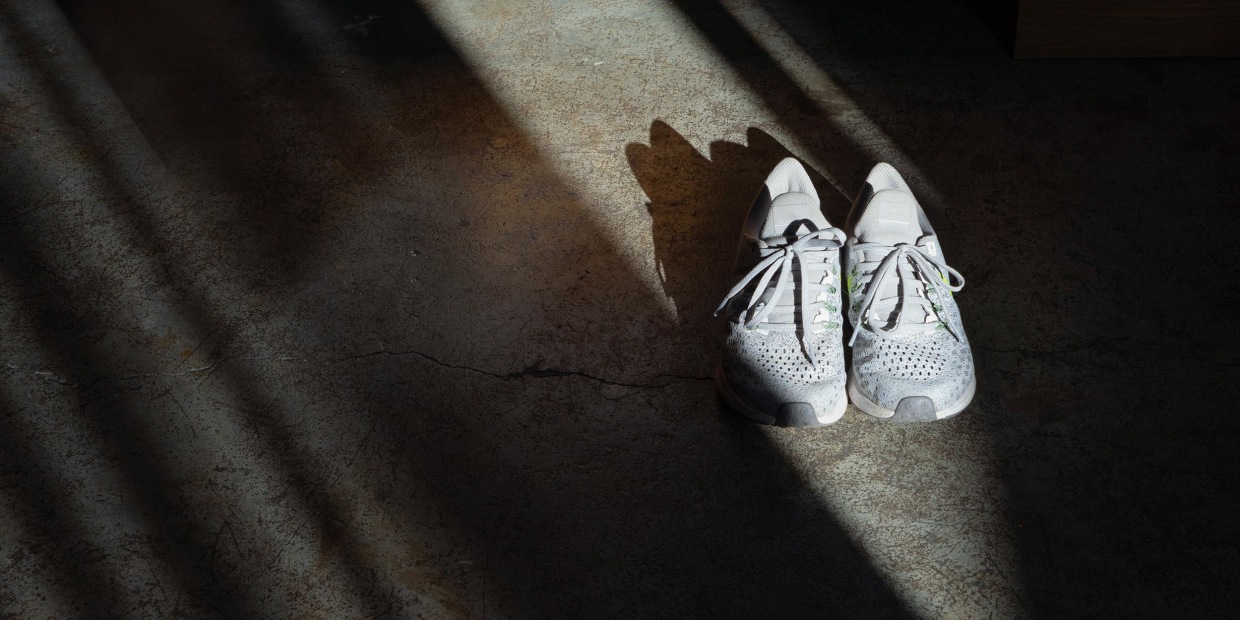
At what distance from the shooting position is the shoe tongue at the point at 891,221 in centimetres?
148

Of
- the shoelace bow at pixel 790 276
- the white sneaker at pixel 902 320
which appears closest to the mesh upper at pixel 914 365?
the white sneaker at pixel 902 320

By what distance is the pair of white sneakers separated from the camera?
1394 millimetres

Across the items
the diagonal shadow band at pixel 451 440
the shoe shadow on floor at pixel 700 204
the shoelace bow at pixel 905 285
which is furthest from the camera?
the shoe shadow on floor at pixel 700 204

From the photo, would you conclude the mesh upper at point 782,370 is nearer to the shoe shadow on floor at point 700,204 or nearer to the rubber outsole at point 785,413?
the rubber outsole at point 785,413

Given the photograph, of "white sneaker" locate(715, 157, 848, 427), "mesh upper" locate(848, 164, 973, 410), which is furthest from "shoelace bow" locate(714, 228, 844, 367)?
"mesh upper" locate(848, 164, 973, 410)

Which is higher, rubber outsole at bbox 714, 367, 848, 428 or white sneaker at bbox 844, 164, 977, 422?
white sneaker at bbox 844, 164, 977, 422

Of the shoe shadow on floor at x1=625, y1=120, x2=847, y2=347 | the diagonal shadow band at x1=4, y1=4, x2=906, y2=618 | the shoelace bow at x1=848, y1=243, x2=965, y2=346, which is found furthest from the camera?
the shoe shadow on floor at x1=625, y1=120, x2=847, y2=347

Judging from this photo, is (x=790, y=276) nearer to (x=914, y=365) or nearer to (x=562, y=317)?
(x=914, y=365)

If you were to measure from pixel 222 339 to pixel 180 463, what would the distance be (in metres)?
0.28

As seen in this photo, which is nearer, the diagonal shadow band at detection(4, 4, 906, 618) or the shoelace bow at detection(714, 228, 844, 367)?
the diagonal shadow band at detection(4, 4, 906, 618)

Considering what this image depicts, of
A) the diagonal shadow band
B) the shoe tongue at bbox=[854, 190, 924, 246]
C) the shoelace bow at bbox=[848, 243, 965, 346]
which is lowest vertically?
the diagonal shadow band

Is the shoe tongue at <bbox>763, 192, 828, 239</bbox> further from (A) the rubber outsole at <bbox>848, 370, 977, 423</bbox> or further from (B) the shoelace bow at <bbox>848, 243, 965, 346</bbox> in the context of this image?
(A) the rubber outsole at <bbox>848, 370, 977, 423</bbox>

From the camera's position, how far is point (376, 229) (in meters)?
1.82

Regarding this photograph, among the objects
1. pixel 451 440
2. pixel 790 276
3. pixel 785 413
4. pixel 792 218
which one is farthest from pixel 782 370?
pixel 451 440
